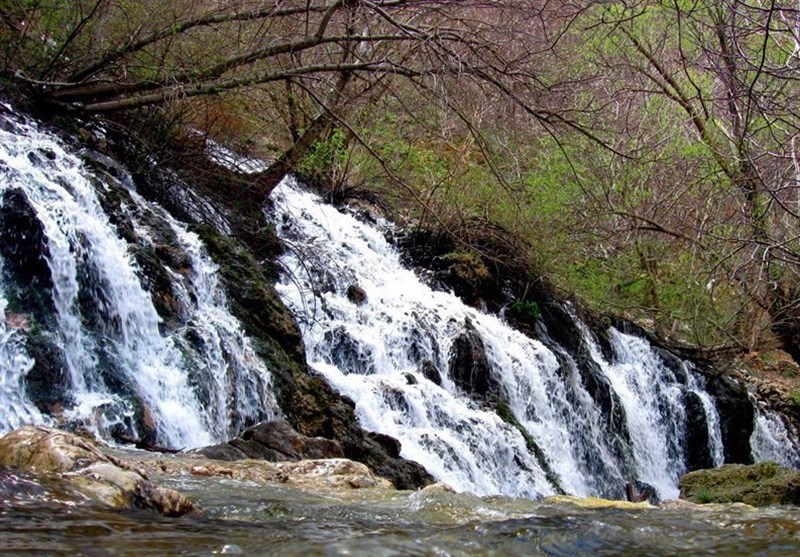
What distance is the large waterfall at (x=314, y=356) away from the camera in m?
6.49

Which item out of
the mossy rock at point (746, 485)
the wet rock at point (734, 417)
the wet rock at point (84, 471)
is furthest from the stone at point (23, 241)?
the wet rock at point (734, 417)

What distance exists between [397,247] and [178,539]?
1118 centimetres

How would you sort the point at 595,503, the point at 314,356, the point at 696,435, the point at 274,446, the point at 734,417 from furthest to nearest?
the point at 734,417 < the point at 696,435 < the point at 314,356 < the point at 274,446 < the point at 595,503

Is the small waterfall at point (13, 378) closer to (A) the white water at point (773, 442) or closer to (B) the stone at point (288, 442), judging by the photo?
(B) the stone at point (288, 442)

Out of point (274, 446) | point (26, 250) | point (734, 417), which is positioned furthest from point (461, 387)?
point (734, 417)

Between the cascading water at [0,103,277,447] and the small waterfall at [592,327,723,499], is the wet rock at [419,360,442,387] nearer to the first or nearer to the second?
the cascading water at [0,103,277,447]

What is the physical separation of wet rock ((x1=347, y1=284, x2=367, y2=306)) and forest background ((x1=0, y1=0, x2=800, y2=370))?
1.52m

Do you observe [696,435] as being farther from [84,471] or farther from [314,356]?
[84,471]

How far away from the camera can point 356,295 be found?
10.9 meters

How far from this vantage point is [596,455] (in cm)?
1156

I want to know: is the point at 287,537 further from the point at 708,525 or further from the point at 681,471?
the point at 681,471

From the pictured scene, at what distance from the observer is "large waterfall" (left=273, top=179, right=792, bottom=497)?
8.93m

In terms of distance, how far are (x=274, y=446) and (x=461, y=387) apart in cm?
472

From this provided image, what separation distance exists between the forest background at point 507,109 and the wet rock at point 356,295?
1522mm
